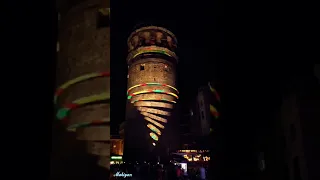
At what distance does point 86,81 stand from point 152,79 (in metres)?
26.7

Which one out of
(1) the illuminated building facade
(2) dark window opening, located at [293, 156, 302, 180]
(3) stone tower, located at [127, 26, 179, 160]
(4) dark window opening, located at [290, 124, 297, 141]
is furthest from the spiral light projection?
(2) dark window opening, located at [293, 156, 302, 180]

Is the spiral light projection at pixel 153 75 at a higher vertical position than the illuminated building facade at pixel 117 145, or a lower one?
higher

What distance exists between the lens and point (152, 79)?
108ft

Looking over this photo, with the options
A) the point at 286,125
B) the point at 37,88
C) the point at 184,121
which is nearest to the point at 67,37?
the point at 37,88

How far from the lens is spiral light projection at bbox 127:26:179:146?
1278 inches

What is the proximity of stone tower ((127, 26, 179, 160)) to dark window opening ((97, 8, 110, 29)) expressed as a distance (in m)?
25.0

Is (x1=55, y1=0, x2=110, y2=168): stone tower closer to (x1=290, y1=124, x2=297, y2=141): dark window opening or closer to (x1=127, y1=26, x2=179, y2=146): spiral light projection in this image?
(x1=290, y1=124, x2=297, y2=141): dark window opening

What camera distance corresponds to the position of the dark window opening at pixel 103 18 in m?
6.40

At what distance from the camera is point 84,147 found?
5961 millimetres

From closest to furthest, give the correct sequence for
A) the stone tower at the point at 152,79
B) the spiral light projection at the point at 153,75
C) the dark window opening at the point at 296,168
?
the dark window opening at the point at 296,168 < the stone tower at the point at 152,79 < the spiral light projection at the point at 153,75

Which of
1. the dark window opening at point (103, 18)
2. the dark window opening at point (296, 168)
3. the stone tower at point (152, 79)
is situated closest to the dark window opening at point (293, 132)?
the dark window opening at point (296, 168)

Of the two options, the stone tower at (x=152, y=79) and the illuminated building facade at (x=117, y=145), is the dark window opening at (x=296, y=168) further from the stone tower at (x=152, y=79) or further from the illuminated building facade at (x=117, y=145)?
the illuminated building facade at (x=117, y=145)

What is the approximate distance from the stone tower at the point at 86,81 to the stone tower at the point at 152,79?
2503cm

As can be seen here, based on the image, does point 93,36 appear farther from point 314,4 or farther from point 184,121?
point 184,121
